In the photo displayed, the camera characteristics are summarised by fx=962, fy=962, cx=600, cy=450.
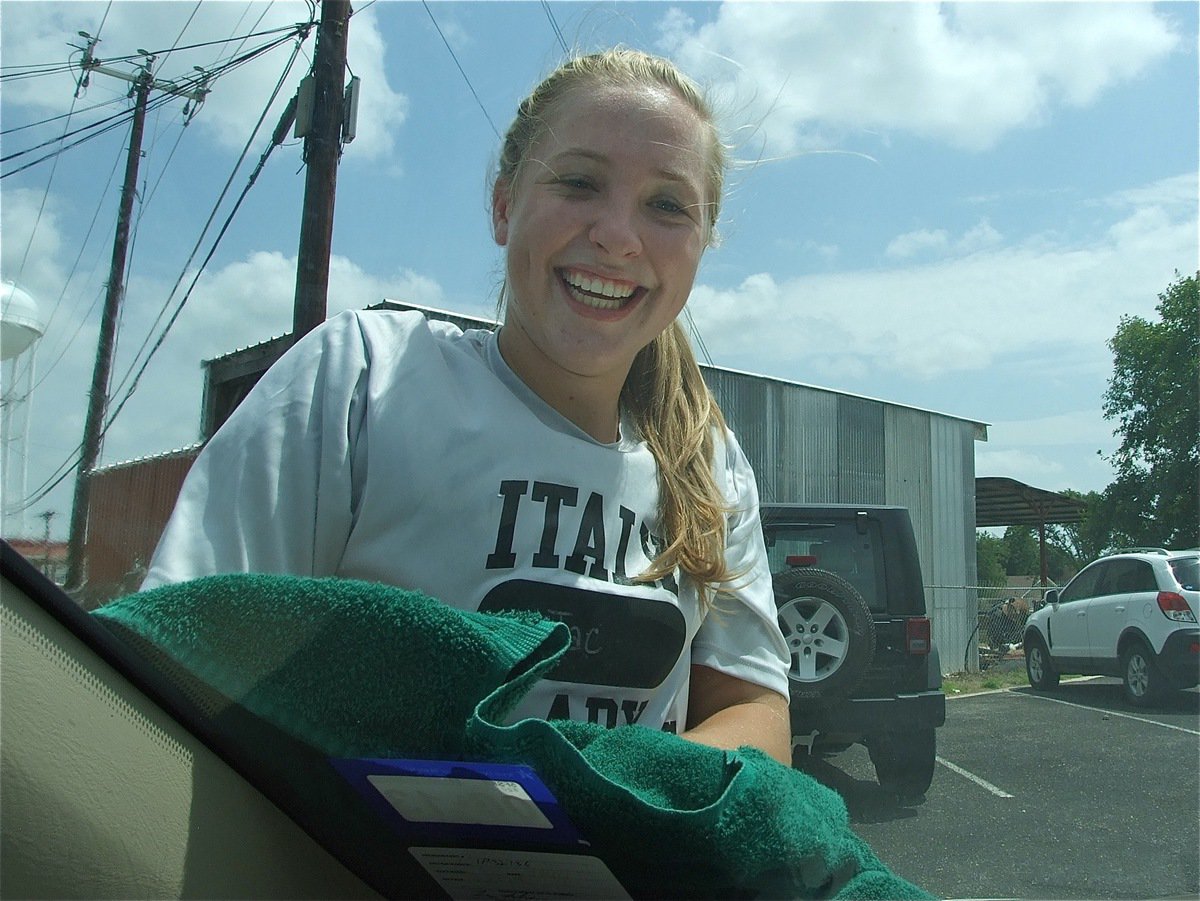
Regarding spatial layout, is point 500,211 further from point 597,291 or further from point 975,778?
point 975,778

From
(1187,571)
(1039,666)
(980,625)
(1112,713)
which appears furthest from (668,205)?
(980,625)

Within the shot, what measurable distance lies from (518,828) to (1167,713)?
431cm

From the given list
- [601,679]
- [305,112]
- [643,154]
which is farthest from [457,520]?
[305,112]

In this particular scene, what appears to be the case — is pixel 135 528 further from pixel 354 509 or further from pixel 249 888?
pixel 249 888

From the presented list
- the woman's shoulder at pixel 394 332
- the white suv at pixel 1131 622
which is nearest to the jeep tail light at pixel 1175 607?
the white suv at pixel 1131 622

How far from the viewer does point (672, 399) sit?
1.38 meters

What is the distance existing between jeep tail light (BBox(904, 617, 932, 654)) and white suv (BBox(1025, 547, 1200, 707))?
44.7 inches

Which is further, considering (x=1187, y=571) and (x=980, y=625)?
(x=980, y=625)

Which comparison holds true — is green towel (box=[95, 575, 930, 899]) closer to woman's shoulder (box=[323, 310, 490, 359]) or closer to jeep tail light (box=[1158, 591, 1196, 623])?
woman's shoulder (box=[323, 310, 490, 359])

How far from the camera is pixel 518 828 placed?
624 millimetres

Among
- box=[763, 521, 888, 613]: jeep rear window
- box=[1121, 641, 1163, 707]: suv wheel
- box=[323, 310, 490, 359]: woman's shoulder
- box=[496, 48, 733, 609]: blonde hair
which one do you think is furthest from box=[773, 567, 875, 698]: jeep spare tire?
box=[323, 310, 490, 359]: woman's shoulder

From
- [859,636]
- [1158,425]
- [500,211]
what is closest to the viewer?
[500,211]

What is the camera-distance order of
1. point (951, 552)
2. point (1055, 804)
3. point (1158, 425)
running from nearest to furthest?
point (1158, 425), point (1055, 804), point (951, 552)

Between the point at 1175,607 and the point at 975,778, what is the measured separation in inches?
62.5
